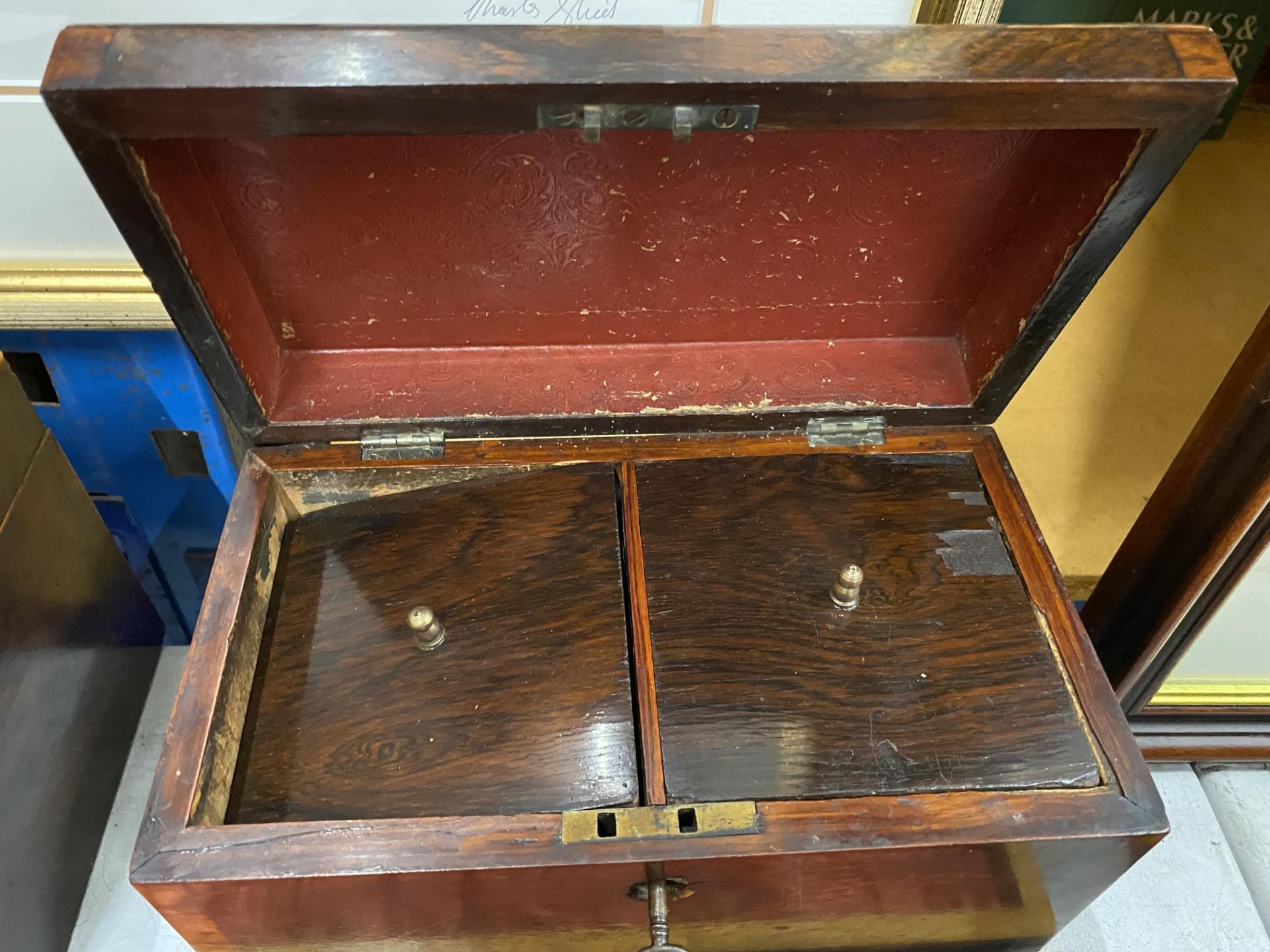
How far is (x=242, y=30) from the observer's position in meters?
0.70

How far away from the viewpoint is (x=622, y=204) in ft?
3.14

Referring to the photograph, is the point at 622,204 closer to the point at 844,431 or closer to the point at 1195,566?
the point at 844,431

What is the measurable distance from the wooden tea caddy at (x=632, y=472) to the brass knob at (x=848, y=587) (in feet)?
0.07

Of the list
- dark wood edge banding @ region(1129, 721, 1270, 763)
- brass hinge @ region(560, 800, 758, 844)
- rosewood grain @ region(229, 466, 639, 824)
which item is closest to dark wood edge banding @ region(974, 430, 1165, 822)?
brass hinge @ region(560, 800, 758, 844)

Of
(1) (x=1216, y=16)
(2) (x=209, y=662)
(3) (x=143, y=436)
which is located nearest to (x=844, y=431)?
(2) (x=209, y=662)

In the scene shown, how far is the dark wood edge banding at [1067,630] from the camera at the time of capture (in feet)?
2.78

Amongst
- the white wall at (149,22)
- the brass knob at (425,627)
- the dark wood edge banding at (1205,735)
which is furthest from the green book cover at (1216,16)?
the brass knob at (425,627)

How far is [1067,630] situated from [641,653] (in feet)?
1.49

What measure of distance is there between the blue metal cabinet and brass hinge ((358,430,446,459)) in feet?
1.59

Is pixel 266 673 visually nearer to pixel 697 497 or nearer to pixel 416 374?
pixel 416 374

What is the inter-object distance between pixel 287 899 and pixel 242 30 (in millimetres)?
742

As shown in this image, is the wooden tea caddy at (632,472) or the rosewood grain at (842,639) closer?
the wooden tea caddy at (632,472)

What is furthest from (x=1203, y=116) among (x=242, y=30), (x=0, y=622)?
(x=0, y=622)

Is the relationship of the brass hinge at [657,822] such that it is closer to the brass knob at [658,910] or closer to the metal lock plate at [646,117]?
the brass knob at [658,910]
